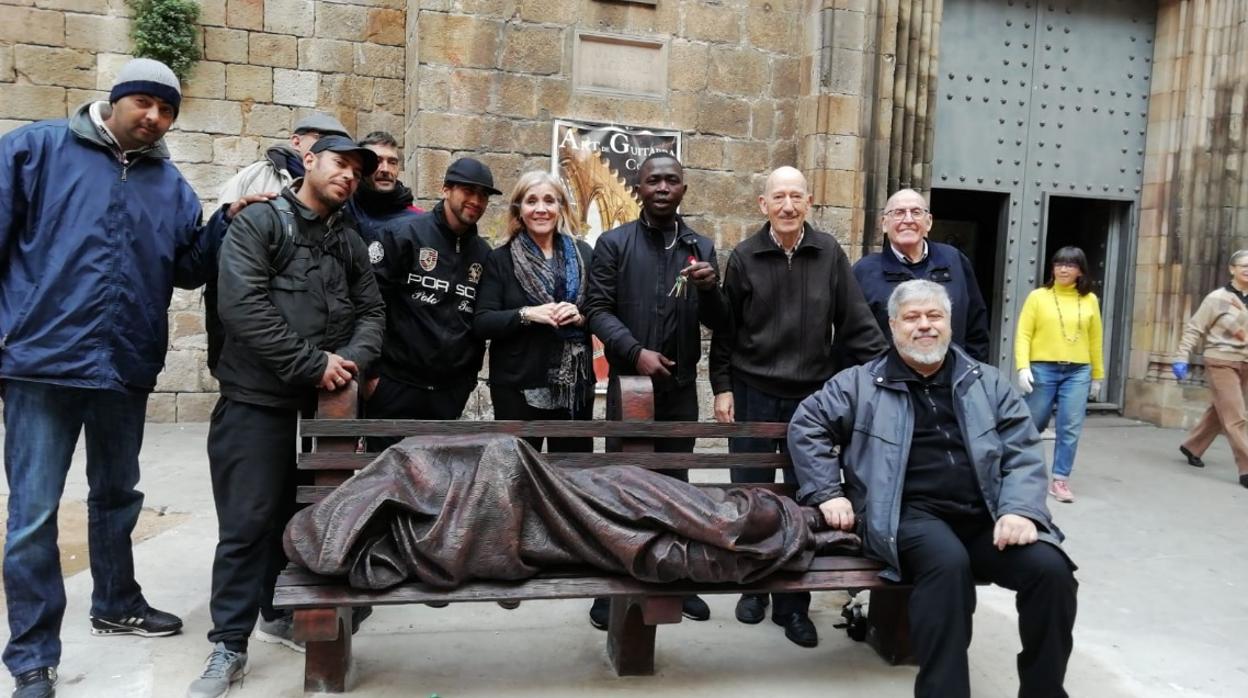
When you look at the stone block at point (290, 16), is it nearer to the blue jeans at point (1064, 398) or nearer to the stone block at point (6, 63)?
the stone block at point (6, 63)

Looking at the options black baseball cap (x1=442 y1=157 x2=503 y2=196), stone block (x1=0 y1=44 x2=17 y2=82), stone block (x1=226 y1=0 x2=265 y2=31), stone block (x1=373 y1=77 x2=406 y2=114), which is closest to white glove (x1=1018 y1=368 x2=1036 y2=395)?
black baseball cap (x1=442 y1=157 x2=503 y2=196)

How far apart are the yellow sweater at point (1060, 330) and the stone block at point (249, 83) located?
257 inches

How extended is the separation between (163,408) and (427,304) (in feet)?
17.0

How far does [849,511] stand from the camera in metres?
3.25

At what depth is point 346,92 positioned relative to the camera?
8031mm

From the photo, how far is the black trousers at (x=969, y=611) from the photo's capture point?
2.81 meters

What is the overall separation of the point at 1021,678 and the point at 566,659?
63.8 inches

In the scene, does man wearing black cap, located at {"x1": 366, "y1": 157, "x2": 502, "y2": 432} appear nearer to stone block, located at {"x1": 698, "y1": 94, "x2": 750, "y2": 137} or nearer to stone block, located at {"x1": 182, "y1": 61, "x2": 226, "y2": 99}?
stone block, located at {"x1": 698, "y1": 94, "x2": 750, "y2": 137}

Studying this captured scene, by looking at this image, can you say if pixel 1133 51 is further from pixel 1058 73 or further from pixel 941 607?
pixel 941 607

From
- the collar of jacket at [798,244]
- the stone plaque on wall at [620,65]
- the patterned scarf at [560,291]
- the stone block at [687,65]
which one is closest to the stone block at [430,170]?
the stone plaque on wall at [620,65]

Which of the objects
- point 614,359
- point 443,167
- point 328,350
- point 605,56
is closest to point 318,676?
point 328,350

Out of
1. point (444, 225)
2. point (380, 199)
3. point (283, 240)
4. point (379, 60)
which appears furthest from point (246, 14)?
point (283, 240)

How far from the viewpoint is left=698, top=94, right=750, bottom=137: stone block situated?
23.2 feet

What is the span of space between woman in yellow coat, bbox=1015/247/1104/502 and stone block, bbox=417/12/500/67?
14.3 feet
